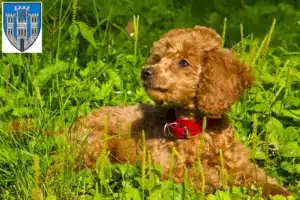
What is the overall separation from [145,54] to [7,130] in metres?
2.27

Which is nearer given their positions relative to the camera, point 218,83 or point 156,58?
point 218,83

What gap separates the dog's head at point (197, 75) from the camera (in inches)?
169

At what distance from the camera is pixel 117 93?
5.55 m

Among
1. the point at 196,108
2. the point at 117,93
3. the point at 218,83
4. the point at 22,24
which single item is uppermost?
the point at 22,24

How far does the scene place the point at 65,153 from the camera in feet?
12.8

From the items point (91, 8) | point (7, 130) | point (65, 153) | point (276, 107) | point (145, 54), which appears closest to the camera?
point (65, 153)

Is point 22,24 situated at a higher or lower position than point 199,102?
higher

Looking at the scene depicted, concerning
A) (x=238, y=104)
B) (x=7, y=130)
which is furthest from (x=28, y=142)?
(x=238, y=104)

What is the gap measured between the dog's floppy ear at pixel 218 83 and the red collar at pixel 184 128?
12 centimetres

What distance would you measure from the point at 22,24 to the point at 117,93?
1.30 meters

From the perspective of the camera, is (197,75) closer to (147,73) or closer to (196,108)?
(196,108)

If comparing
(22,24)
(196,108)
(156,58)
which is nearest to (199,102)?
(196,108)

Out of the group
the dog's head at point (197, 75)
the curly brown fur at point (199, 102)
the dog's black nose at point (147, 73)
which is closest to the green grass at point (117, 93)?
the curly brown fur at point (199, 102)

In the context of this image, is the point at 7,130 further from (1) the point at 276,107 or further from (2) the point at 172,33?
(1) the point at 276,107
